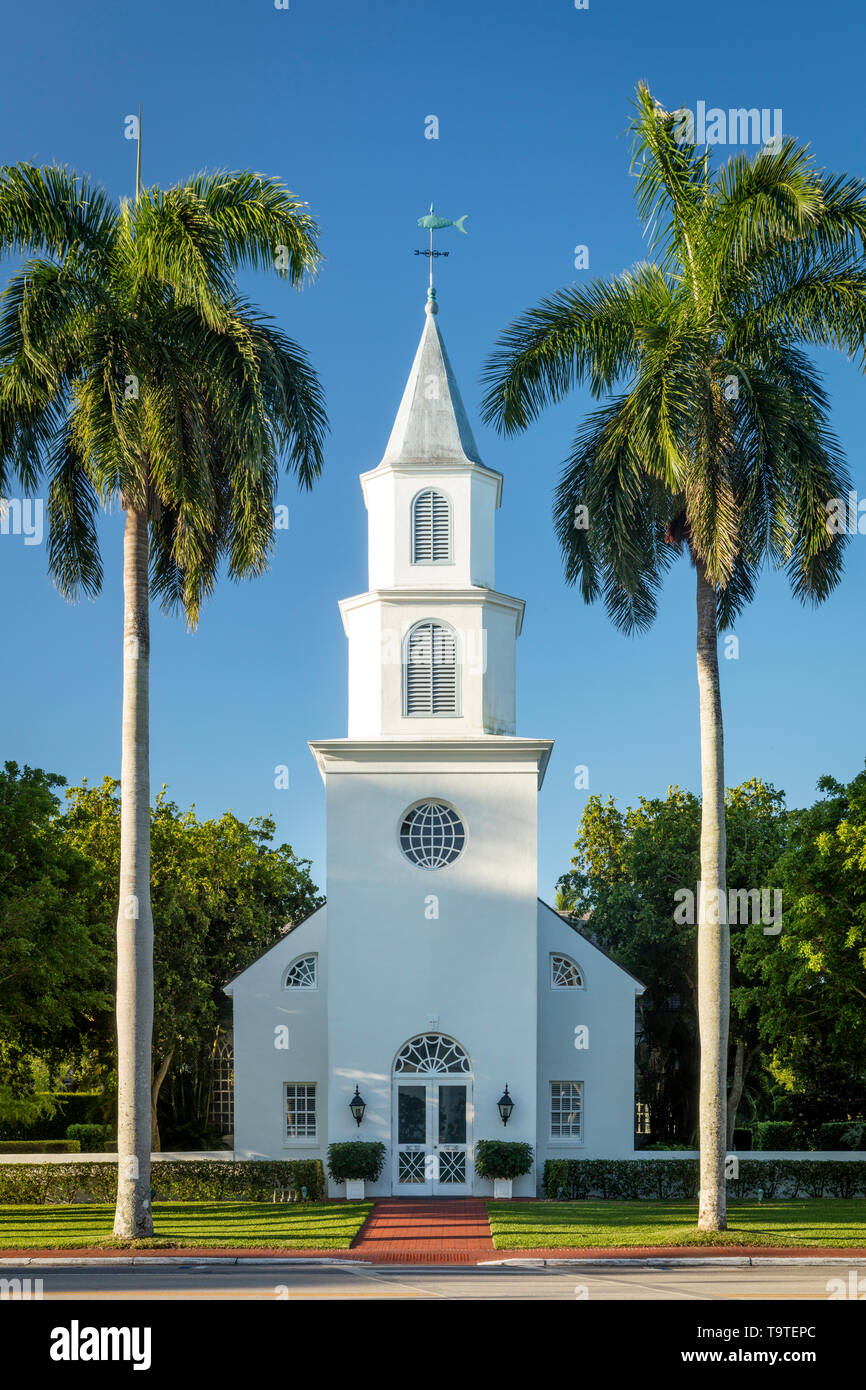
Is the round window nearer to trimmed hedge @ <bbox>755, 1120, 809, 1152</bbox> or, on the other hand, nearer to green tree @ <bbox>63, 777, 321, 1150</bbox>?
green tree @ <bbox>63, 777, 321, 1150</bbox>

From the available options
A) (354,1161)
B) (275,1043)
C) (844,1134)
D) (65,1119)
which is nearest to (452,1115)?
(354,1161)

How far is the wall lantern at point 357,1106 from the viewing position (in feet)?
92.5

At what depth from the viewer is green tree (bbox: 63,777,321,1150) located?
1550 inches

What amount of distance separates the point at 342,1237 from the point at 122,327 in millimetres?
14758

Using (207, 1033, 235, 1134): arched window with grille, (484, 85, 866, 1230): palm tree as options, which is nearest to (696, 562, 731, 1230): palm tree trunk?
(484, 85, 866, 1230): palm tree

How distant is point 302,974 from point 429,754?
6.23 meters

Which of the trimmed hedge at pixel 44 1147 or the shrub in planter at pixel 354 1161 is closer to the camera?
the shrub in planter at pixel 354 1161

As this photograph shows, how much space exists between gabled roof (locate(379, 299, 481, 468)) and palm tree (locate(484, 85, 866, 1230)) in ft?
18.7

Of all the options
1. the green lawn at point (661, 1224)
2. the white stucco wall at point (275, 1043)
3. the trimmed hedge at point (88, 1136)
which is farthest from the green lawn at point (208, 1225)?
the trimmed hedge at point (88, 1136)

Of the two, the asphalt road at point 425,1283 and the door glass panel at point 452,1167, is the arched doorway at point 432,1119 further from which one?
the asphalt road at point 425,1283

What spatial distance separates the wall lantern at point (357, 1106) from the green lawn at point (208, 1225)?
167 cm

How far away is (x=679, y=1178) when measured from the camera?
2970 cm

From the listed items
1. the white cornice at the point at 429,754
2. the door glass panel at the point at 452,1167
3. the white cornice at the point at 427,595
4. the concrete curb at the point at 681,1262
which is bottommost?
the door glass panel at the point at 452,1167
